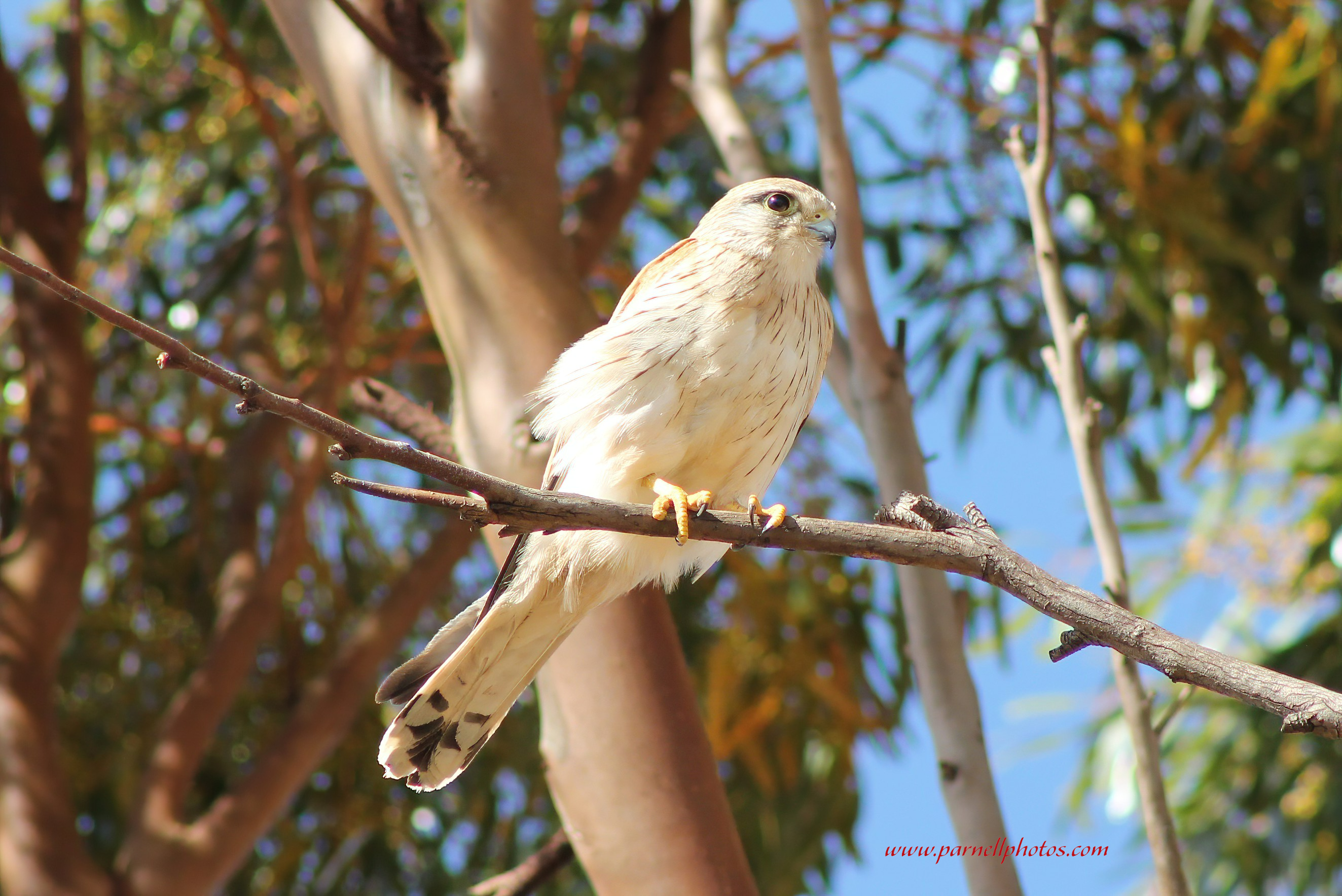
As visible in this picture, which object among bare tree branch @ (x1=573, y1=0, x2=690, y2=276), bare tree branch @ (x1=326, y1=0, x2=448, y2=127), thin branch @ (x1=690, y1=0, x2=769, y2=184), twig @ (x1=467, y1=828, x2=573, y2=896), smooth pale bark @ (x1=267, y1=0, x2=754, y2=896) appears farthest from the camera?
bare tree branch @ (x1=573, y1=0, x2=690, y2=276)

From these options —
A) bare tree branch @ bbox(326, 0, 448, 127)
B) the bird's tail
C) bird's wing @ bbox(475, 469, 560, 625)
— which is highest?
bare tree branch @ bbox(326, 0, 448, 127)

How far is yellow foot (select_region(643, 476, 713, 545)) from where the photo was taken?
5.37 feet

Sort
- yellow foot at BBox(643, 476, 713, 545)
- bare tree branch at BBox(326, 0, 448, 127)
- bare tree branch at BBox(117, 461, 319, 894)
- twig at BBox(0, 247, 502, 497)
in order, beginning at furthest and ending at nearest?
bare tree branch at BBox(117, 461, 319, 894) < bare tree branch at BBox(326, 0, 448, 127) < yellow foot at BBox(643, 476, 713, 545) < twig at BBox(0, 247, 502, 497)

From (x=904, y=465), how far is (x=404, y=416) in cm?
94

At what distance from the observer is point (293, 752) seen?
3.56 meters

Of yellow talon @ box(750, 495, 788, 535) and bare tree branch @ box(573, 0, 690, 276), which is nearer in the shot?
yellow talon @ box(750, 495, 788, 535)

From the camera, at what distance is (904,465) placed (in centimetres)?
240

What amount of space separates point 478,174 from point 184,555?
10.6 ft

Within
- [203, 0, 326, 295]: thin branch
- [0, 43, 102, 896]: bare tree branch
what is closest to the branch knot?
[0, 43, 102, 896]: bare tree branch

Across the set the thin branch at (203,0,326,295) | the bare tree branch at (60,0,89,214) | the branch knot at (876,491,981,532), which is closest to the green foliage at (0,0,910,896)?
the thin branch at (203,0,326,295)

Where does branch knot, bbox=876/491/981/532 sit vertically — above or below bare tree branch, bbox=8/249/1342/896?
above

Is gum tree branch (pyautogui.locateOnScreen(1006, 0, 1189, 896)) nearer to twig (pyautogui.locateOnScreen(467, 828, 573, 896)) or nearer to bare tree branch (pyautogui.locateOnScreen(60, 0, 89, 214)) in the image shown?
twig (pyautogui.locateOnScreen(467, 828, 573, 896))

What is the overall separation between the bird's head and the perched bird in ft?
0.22

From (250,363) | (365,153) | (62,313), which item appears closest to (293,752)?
(250,363)
